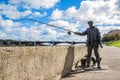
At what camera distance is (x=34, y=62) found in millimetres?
7906

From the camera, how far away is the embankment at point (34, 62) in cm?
599

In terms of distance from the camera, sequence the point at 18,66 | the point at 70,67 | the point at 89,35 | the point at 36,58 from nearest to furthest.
Answer: 1. the point at 18,66
2. the point at 36,58
3. the point at 70,67
4. the point at 89,35

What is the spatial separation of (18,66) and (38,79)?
5.83 feet

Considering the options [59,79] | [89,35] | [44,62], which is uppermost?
[89,35]

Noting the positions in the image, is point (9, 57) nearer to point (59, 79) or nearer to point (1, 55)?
point (1, 55)

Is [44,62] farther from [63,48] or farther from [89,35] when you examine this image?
[89,35]

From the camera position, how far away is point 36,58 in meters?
8.07

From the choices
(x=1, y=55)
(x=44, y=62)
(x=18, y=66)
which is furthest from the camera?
(x=44, y=62)

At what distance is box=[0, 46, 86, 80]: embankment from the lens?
5.99 metres

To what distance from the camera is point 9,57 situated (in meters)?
6.07

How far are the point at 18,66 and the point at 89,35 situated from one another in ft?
27.9

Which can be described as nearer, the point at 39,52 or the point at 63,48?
the point at 39,52

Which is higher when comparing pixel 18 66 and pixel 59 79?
pixel 18 66

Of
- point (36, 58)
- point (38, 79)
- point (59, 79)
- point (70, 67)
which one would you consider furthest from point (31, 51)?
point (70, 67)
